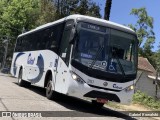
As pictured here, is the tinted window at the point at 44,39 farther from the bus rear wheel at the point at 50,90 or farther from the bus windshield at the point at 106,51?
the bus windshield at the point at 106,51

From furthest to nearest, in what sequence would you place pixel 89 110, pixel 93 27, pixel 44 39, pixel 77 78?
pixel 44 39 < pixel 89 110 < pixel 93 27 < pixel 77 78

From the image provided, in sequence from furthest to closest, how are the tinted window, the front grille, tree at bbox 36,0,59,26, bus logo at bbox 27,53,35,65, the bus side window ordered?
1. tree at bbox 36,0,59,26
2. bus logo at bbox 27,53,35,65
3. the tinted window
4. the bus side window
5. the front grille

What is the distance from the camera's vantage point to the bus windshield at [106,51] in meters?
14.4

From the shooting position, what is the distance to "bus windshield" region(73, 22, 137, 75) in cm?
1445

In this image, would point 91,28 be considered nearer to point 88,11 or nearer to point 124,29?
point 124,29

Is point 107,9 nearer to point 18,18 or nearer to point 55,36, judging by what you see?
point 55,36

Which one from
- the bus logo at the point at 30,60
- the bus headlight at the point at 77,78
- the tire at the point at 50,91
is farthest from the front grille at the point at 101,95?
the bus logo at the point at 30,60

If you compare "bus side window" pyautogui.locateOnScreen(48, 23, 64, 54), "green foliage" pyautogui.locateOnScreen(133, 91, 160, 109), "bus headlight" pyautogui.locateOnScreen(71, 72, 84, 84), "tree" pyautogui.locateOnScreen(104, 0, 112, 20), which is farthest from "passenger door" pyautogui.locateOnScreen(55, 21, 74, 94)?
"tree" pyautogui.locateOnScreen(104, 0, 112, 20)

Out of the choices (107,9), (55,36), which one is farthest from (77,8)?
(55,36)

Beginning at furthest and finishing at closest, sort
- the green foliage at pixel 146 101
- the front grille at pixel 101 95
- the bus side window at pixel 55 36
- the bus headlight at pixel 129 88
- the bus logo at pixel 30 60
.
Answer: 1. the green foliage at pixel 146 101
2. the bus logo at pixel 30 60
3. the bus side window at pixel 55 36
4. the bus headlight at pixel 129 88
5. the front grille at pixel 101 95

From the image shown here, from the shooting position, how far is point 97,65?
47.4 ft

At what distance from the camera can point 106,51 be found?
1471cm

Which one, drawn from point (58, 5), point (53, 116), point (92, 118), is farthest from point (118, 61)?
point (58, 5)

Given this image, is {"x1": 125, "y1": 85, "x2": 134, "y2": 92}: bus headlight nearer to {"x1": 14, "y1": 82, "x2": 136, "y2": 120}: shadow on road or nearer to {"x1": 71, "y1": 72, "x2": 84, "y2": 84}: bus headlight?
{"x1": 14, "y1": 82, "x2": 136, "y2": 120}: shadow on road
